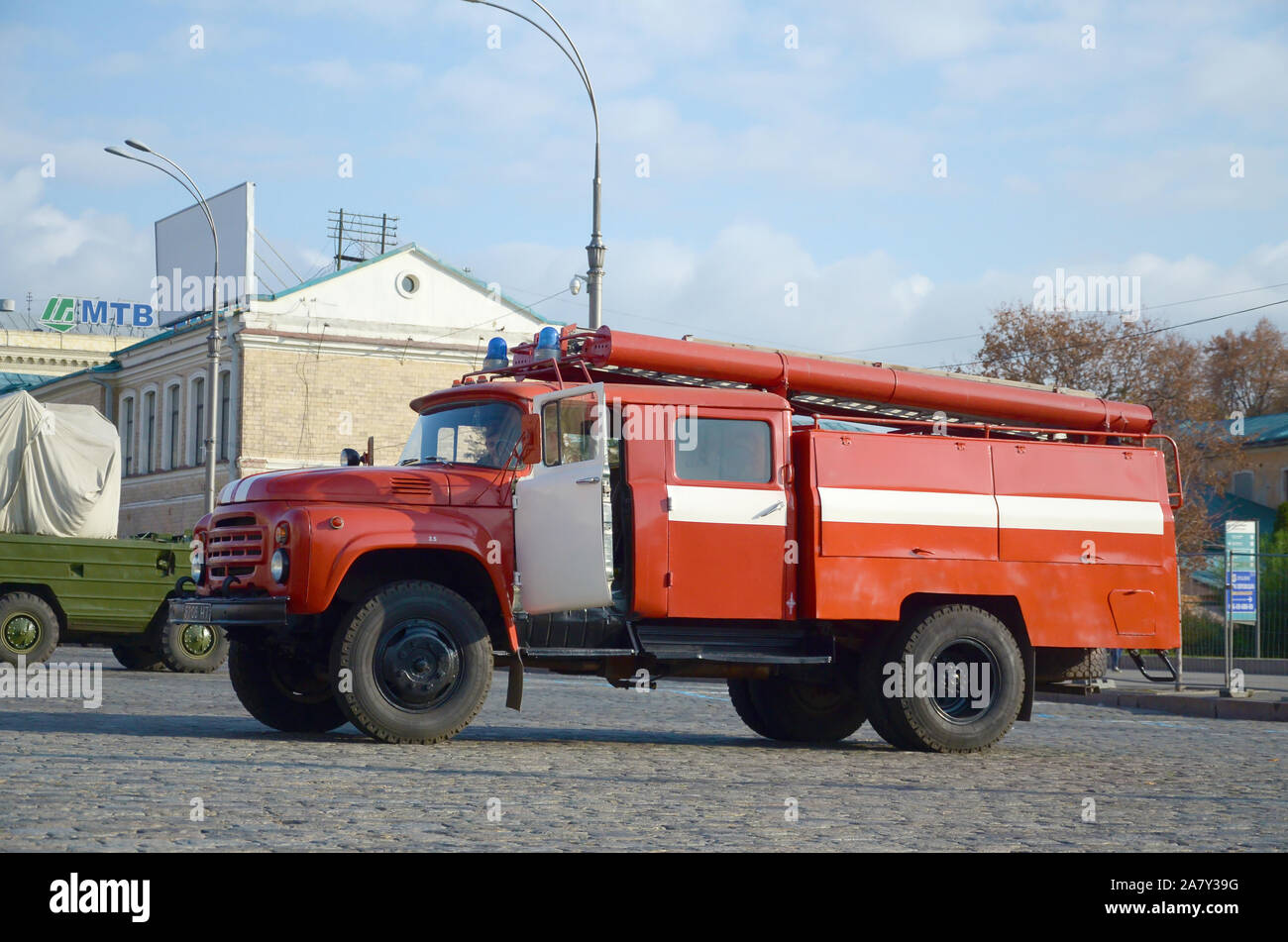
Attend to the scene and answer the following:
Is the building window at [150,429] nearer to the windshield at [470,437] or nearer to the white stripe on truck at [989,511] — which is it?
the windshield at [470,437]

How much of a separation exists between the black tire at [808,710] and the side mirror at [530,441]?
10.6 feet

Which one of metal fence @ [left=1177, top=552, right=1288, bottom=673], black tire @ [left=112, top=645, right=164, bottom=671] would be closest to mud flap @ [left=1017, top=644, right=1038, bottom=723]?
black tire @ [left=112, top=645, right=164, bottom=671]

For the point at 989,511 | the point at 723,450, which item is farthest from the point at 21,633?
the point at 989,511

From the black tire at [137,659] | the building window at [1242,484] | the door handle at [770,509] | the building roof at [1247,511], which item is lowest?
A: the black tire at [137,659]

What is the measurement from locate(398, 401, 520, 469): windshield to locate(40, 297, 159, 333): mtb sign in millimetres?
53234

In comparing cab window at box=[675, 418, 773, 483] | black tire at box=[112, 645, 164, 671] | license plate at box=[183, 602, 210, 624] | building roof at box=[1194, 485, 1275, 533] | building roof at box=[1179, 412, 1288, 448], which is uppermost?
building roof at box=[1179, 412, 1288, 448]

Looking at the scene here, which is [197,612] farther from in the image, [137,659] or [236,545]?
[137,659]

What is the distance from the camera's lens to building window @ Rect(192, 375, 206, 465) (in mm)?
50125

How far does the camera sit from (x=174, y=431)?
52.2 metres

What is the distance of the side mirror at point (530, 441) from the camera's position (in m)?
11.2

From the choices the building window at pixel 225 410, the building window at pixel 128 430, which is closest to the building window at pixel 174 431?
the building window at pixel 128 430

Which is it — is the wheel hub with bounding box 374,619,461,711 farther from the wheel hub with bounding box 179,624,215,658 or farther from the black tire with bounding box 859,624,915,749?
the wheel hub with bounding box 179,624,215,658

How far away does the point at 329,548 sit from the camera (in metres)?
10.4

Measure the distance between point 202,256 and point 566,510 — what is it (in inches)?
1801
